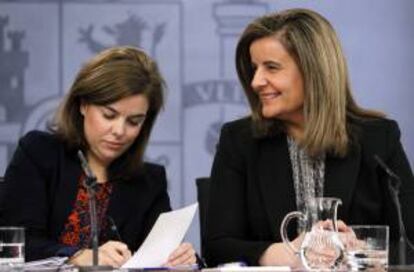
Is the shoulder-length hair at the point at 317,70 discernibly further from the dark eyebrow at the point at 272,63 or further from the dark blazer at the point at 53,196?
the dark blazer at the point at 53,196

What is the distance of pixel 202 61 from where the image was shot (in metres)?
4.18

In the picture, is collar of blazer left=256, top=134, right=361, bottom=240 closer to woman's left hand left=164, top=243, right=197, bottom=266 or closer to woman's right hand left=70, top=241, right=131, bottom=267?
woman's left hand left=164, top=243, right=197, bottom=266

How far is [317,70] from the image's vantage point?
257 cm

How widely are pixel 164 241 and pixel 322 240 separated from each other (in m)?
0.51

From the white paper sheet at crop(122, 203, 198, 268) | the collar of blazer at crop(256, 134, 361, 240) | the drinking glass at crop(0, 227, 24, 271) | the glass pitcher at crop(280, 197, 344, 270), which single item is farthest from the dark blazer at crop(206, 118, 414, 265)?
the drinking glass at crop(0, 227, 24, 271)

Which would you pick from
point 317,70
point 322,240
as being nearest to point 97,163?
point 317,70

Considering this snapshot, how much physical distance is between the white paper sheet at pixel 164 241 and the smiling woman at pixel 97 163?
31 cm

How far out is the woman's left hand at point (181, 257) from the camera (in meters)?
2.38

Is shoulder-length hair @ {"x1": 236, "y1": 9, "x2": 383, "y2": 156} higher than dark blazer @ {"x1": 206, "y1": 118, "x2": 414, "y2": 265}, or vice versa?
shoulder-length hair @ {"x1": 236, "y1": 9, "x2": 383, "y2": 156}

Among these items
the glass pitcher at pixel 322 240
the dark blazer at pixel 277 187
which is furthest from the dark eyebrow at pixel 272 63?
the glass pitcher at pixel 322 240

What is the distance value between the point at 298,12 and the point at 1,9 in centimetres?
194

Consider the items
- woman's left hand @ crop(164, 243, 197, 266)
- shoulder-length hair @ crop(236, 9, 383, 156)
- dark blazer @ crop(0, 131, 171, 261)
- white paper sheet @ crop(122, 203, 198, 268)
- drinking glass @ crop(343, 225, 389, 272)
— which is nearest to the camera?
drinking glass @ crop(343, 225, 389, 272)

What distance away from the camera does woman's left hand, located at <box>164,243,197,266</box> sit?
2.38 meters

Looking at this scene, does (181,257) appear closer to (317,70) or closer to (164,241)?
(164,241)
